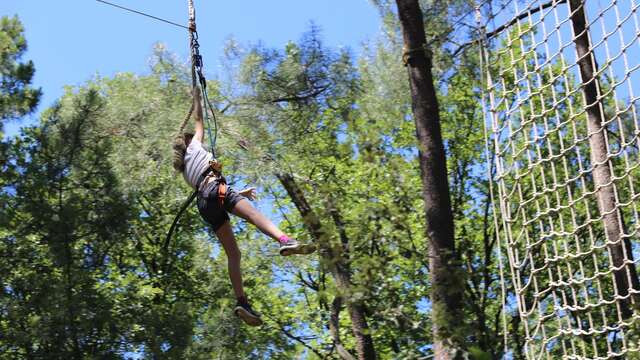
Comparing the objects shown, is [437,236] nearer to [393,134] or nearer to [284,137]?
[284,137]

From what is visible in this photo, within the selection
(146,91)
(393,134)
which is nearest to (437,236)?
(146,91)

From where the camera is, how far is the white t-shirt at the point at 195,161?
4883mm

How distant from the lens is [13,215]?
8.96 meters

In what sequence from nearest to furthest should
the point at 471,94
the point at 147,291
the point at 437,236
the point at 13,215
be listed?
the point at 437,236
the point at 13,215
the point at 147,291
the point at 471,94

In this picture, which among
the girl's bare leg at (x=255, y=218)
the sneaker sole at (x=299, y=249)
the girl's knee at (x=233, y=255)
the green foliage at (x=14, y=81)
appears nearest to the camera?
the sneaker sole at (x=299, y=249)

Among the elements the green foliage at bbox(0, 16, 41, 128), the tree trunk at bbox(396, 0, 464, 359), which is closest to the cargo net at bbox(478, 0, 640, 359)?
the tree trunk at bbox(396, 0, 464, 359)

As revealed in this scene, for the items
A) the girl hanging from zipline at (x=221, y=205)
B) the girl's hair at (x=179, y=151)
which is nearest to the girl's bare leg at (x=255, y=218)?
the girl hanging from zipline at (x=221, y=205)

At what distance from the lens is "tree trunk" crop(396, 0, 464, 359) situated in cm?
365

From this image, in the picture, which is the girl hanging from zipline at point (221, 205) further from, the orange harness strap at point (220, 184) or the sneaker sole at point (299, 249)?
the sneaker sole at point (299, 249)

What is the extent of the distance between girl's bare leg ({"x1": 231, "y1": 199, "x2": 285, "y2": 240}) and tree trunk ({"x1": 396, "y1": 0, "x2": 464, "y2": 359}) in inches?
28.6

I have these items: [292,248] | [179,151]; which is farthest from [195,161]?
[292,248]

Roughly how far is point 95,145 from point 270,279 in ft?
15.1

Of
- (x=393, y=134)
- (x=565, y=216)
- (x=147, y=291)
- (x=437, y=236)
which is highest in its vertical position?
(x=393, y=134)

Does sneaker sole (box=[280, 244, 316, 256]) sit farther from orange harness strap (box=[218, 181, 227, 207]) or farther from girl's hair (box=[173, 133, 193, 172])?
girl's hair (box=[173, 133, 193, 172])
